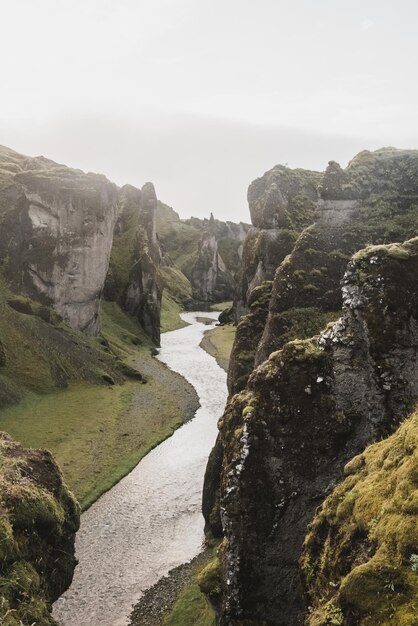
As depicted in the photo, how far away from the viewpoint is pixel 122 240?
143m

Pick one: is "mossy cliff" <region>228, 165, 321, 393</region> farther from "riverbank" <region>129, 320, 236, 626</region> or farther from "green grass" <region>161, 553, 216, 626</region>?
"green grass" <region>161, 553, 216, 626</region>

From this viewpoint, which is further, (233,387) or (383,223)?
(233,387)

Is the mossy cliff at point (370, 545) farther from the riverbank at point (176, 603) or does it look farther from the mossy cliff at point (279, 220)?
the mossy cliff at point (279, 220)

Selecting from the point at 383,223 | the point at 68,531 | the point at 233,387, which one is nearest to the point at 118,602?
the point at 68,531

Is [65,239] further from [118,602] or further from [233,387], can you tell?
[118,602]

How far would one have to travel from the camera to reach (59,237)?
9188 cm

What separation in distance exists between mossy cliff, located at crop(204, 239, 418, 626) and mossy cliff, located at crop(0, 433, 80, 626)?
795cm

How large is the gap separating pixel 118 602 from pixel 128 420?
→ 33271mm

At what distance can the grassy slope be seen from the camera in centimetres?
4791

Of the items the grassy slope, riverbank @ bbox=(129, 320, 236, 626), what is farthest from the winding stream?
the grassy slope

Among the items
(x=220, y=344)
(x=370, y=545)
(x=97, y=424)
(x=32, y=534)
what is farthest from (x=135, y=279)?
(x=370, y=545)

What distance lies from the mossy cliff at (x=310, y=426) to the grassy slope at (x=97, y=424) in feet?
81.7

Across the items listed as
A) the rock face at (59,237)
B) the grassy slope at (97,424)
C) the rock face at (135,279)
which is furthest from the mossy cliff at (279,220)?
the rock face at (135,279)

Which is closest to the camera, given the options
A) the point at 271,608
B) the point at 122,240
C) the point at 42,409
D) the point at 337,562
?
the point at 337,562
